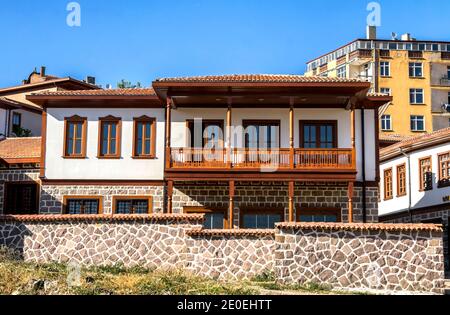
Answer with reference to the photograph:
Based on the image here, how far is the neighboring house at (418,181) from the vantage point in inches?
1309

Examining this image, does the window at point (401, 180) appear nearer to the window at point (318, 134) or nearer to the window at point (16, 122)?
the window at point (318, 134)

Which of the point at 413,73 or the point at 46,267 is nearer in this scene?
the point at 46,267

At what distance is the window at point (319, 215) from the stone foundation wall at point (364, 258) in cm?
711

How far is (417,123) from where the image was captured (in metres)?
65.2

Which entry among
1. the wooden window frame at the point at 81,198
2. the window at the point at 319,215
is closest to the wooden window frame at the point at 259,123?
the window at the point at 319,215

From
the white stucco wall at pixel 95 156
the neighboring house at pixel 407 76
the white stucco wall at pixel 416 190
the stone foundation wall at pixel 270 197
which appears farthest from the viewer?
the neighboring house at pixel 407 76

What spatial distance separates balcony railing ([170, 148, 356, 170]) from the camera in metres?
27.9

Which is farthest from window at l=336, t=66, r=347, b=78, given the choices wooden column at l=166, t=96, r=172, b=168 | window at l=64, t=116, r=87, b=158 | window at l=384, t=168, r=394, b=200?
wooden column at l=166, t=96, r=172, b=168

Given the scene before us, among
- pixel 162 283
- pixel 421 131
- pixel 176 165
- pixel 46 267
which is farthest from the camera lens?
pixel 421 131
